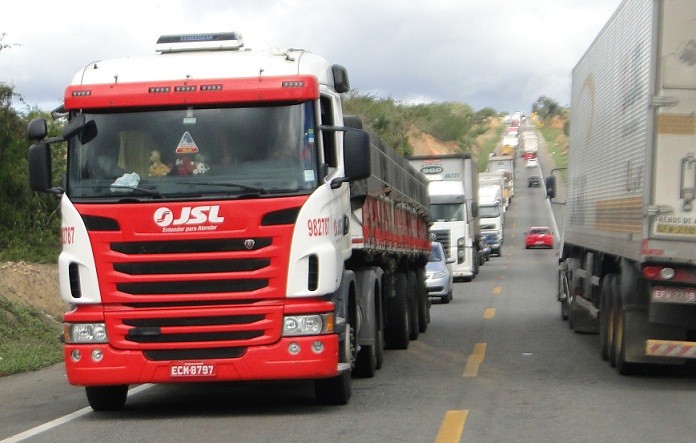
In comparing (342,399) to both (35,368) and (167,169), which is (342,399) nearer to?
(167,169)

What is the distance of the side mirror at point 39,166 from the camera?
10.8m

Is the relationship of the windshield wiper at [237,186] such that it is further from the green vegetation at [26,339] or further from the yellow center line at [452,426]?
the green vegetation at [26,339]

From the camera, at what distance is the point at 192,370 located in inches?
420

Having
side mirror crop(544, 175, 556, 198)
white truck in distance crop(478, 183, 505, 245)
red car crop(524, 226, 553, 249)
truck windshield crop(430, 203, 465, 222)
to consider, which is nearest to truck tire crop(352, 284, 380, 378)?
side mirror crop(544, 175, 556, 198)

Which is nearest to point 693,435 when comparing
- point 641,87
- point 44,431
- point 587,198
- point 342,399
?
point 342,399

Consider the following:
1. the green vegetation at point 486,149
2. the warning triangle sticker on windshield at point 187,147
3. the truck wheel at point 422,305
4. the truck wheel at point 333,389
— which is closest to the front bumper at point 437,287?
the truck wheel at point 422,305

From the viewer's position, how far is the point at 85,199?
10719 millimetres

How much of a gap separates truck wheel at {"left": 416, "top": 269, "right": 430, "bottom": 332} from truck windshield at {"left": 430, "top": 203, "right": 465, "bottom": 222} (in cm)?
1724

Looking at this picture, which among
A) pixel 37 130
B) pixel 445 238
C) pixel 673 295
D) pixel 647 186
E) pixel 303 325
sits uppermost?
pixel 37 130

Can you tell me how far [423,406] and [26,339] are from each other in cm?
866

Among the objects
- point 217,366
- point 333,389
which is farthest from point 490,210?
point 217,366

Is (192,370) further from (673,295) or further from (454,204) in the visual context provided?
(454,204)

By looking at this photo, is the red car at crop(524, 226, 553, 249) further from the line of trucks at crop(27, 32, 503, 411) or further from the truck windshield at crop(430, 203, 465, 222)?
the line of trucks at crop(27, 32, 503, 411)

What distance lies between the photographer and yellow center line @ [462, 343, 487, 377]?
573 inches
